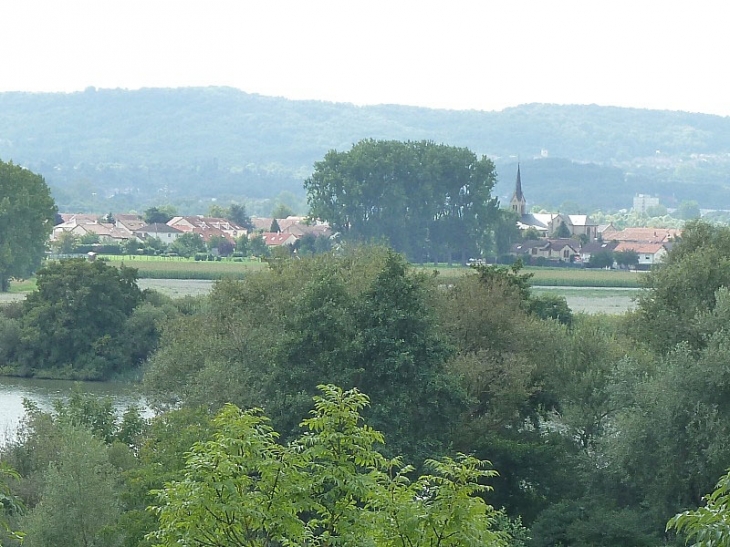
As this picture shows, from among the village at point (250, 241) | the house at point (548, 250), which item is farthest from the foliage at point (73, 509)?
the house at point (548, 250)

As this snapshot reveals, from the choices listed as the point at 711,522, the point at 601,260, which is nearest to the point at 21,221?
the point at 601,260

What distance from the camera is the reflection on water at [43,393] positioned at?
132 ft

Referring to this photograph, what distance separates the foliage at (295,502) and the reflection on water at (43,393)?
24135 mm

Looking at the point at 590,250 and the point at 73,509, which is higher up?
the point at 73,509

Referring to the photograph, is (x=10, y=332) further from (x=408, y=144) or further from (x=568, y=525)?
(x=408, y=144)

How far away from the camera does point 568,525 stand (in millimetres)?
22594

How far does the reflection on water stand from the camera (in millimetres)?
40125

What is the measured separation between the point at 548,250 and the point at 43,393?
271 feet

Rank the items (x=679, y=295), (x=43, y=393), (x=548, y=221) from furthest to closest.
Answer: (x=548, y=221) < (x=43, y=393) < (x=679, y=295)

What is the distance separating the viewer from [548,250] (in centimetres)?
12312

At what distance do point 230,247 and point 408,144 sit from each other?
71.7 feet

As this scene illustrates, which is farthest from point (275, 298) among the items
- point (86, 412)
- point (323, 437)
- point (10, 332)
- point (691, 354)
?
point (10, 332)

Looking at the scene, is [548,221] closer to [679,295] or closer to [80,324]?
[80,324]

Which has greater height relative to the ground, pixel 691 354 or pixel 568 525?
pixel 691 354
